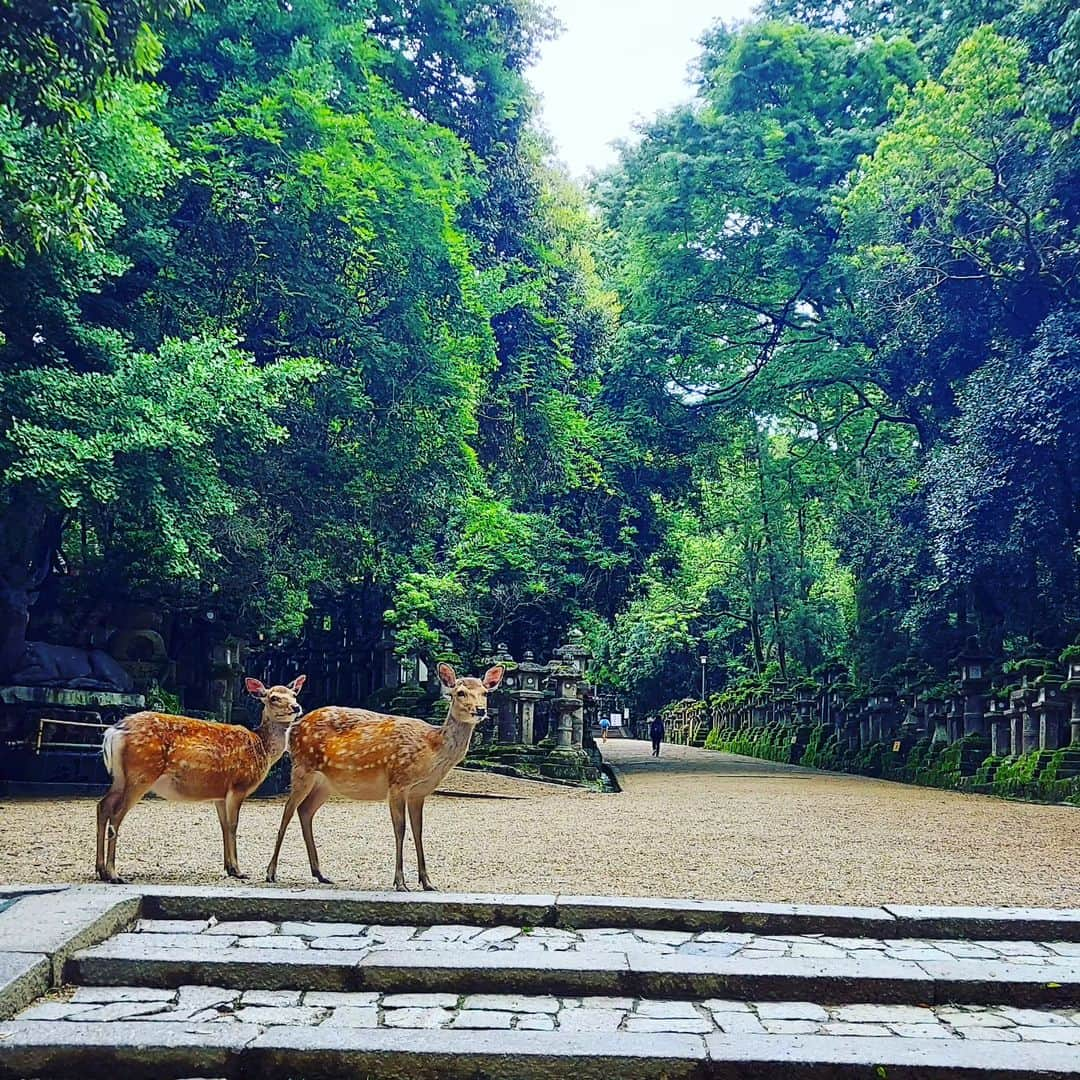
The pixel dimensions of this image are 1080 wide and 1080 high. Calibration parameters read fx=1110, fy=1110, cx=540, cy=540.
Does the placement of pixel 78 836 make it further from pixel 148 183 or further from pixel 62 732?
pixel 148 183

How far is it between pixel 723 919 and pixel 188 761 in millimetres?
2958

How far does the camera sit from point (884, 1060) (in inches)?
149

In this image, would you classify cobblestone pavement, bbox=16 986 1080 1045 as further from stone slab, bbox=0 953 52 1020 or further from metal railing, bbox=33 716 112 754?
metal railing, bbox=33 716 112 754

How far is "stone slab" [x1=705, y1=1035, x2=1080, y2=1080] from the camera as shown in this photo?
3725 mm

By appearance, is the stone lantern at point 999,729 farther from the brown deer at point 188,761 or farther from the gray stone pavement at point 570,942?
the brown deer at point 188,761

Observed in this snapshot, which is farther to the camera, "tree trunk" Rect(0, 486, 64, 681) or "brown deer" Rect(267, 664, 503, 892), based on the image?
"tree trunk" Rect(0, 486, 64, 681)

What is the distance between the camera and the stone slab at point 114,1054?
3.82 meters

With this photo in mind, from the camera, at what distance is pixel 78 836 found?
8.88 m

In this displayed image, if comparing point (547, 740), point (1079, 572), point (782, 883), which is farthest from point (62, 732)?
point (1079, 572)

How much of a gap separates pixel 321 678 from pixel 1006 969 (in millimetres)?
19612

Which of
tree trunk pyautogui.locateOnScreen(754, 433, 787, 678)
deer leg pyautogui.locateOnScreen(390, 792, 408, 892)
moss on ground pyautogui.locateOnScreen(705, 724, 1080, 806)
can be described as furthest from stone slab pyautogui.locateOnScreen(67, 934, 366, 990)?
tree trunk pyautogui.locateOnScreen(754, 433, 787, 678)

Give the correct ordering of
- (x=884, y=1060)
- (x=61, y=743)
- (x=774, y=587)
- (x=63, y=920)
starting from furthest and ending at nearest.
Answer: (x=774, y=587), (x=61, y=743), (x=63, y=920), (x=884, y=1060)

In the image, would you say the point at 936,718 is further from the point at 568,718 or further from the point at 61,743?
the point at 61,743

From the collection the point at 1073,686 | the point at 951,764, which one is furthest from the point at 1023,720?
the point at 951,764
